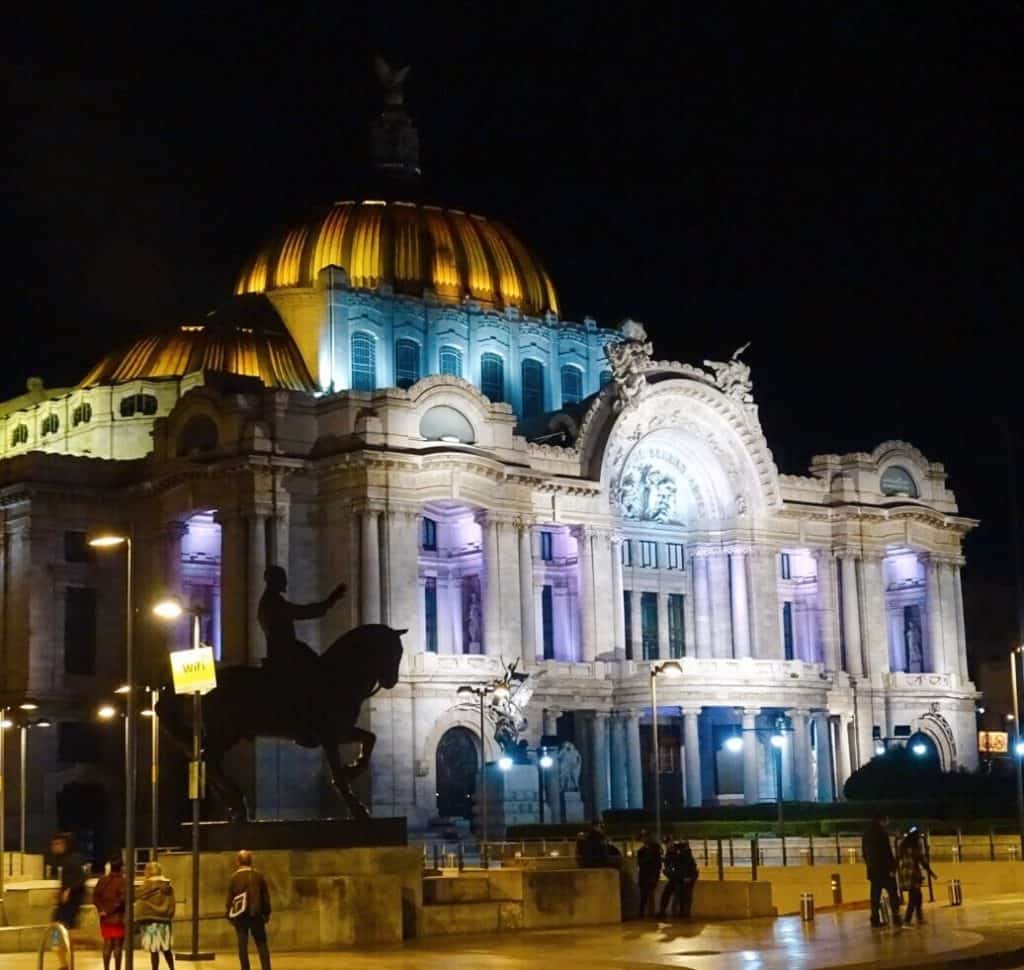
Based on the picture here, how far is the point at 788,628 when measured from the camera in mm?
100125

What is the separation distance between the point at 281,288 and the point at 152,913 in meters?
64.0

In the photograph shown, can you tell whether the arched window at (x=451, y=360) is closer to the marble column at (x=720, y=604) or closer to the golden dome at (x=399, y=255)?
the golden dome at (x=399, y=255)

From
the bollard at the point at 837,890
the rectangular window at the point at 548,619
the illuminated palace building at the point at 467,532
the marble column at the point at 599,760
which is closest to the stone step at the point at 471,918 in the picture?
the bollard at the point at 837,890

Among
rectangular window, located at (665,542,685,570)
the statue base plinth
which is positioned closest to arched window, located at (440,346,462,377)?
rectangular window, located at (665,542,685,570)

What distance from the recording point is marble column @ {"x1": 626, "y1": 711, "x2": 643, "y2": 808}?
3366 inches

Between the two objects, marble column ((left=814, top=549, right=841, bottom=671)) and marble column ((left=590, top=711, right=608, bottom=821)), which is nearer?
marble column ((left=590, top=711, right=608, bottom=821))

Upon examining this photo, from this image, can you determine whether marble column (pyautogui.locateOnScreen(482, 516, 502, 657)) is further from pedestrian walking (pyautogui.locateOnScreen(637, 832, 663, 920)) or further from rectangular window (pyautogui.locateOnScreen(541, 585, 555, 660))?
pedestrian walking (pyautogui.locateOnScreen(637, 832, 663, 920))

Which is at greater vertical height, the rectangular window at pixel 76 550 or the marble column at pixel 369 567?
the rectangular window at pixel 76 550

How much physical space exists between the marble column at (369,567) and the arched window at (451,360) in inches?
635

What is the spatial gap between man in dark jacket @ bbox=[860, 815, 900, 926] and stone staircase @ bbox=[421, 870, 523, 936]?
27.0ft

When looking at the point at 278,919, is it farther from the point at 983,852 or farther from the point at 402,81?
the point at 402,81

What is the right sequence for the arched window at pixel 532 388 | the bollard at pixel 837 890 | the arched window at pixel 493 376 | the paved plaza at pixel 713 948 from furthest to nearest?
the arched window at pixel 532 388 < the arched window at pixel 493 376 < the bollard at pixel 837 890 < the paved plaza at pixel 713 948

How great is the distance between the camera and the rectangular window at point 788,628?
98.9 metres

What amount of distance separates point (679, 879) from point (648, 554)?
48524mm
